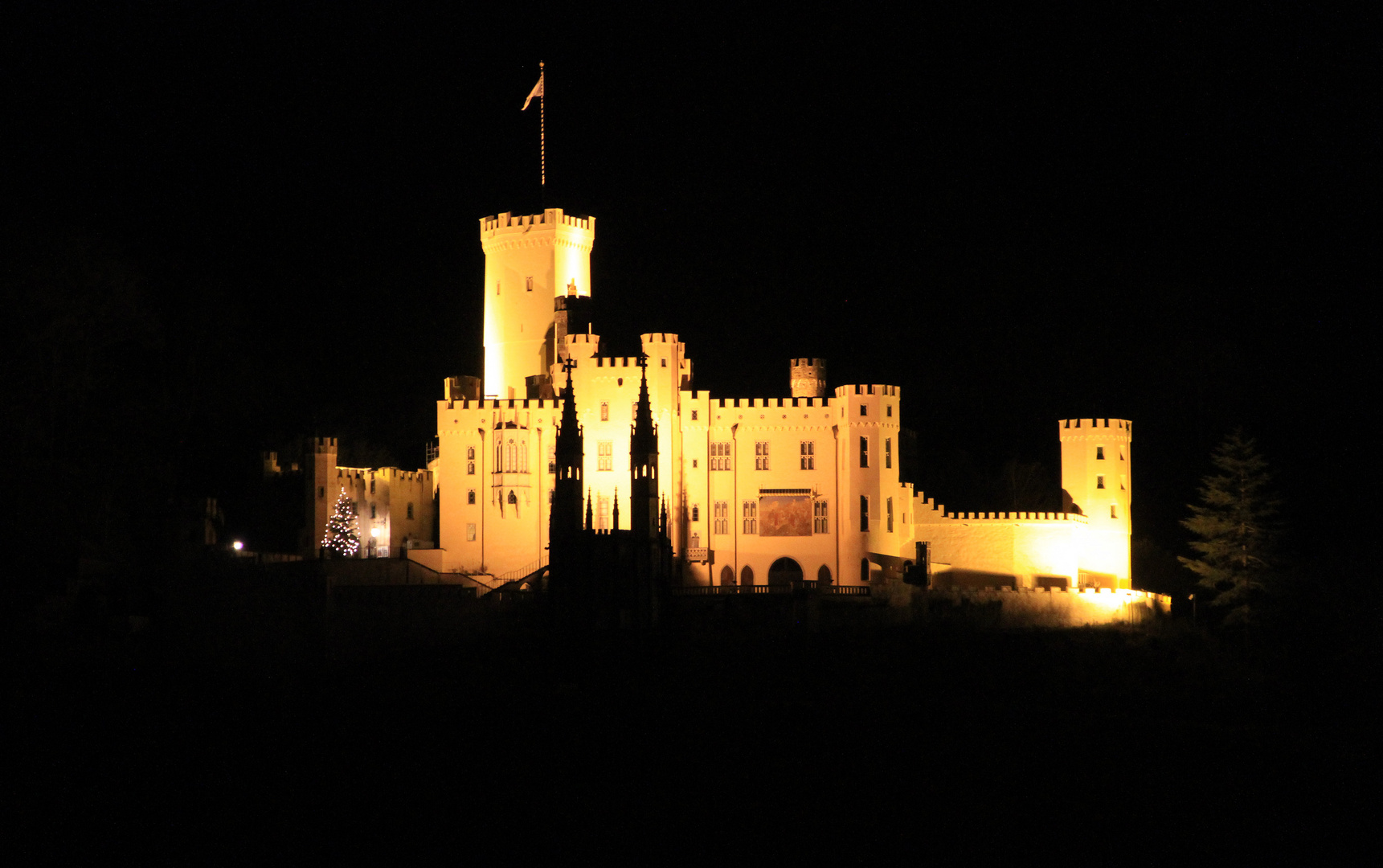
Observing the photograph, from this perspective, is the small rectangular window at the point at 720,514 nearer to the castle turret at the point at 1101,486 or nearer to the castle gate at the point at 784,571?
the castle gate at the point at 784,571

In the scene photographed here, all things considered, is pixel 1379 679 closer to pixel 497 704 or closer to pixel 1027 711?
pixel 1027 711

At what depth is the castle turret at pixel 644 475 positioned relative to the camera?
167ft

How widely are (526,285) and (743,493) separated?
12.5 metres

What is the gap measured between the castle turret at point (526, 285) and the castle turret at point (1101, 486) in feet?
62.8

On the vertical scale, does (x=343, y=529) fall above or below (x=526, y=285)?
below

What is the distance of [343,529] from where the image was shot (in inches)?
2630

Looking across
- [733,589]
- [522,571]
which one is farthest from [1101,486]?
[522,571]

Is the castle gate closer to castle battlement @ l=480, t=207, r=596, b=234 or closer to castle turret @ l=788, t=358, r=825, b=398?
castle turret @ l=788, t=358, r=825, b=398

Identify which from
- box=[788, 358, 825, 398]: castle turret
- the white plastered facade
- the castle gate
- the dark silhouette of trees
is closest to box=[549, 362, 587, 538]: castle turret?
the white plastered facade

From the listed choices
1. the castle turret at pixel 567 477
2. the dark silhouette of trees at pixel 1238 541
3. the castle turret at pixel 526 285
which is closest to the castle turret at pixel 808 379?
the castle turret at pixel 526 285

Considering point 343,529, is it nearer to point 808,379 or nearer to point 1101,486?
point 808,379

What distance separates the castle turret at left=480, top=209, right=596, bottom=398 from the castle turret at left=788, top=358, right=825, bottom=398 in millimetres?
9165

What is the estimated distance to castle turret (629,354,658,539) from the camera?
50.9 meters

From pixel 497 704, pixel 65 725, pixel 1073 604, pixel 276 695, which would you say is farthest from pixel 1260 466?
pixel 65 725
